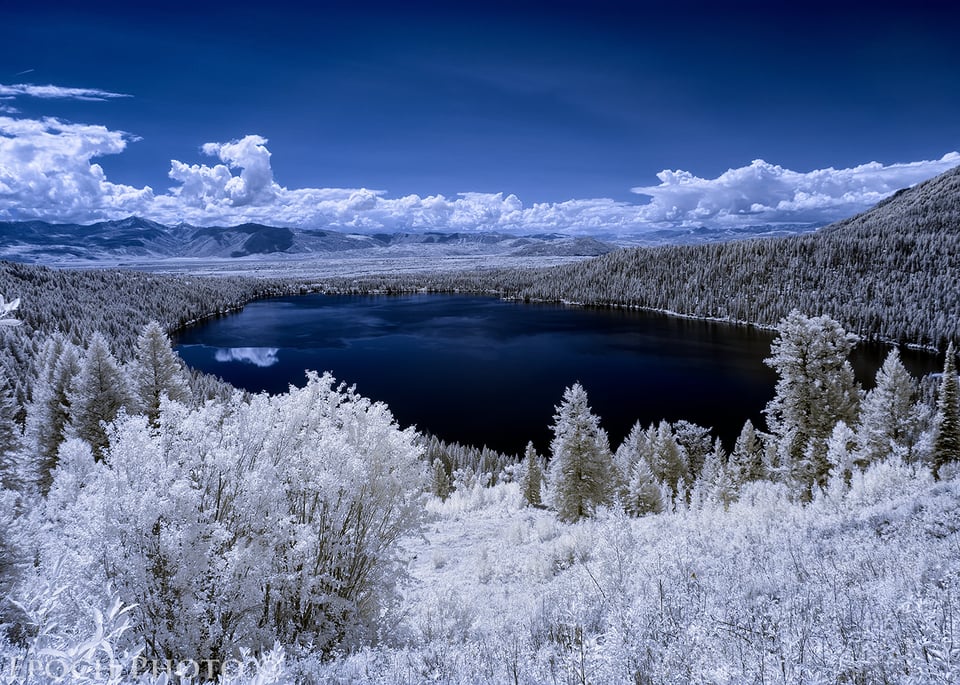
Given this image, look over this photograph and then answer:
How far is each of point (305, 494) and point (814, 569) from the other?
7411 millimetres

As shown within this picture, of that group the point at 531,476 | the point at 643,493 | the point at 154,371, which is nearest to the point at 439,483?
the point at 531,476

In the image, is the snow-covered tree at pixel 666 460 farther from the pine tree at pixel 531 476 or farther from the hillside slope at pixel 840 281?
the hillside slope at pixel 840 281

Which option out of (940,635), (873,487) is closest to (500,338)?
(873,487)

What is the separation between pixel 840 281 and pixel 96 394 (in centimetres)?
18609

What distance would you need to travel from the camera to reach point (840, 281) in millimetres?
155125

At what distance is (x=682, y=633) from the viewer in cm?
468

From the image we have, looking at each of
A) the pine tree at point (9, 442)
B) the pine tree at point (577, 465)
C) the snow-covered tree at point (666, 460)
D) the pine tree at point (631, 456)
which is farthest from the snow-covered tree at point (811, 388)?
the pine tree at point (9, 442)

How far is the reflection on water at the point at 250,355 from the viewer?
315 ft

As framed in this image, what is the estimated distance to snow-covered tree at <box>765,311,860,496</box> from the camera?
65.3 feet

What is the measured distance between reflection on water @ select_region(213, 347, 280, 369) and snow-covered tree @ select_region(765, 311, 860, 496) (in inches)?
3484

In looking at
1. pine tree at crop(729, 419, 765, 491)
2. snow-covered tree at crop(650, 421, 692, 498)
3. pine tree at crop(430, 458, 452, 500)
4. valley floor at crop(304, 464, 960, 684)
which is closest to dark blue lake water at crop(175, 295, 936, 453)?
snow-covered tree at crop(650, 421, 692, 498)

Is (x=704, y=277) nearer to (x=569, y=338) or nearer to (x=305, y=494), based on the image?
(x=569, y=338)

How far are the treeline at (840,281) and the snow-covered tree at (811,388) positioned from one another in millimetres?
117368

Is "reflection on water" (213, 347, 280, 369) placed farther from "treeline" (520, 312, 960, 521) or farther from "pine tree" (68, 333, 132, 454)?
"treeline" (520, 312, 960, 521)
